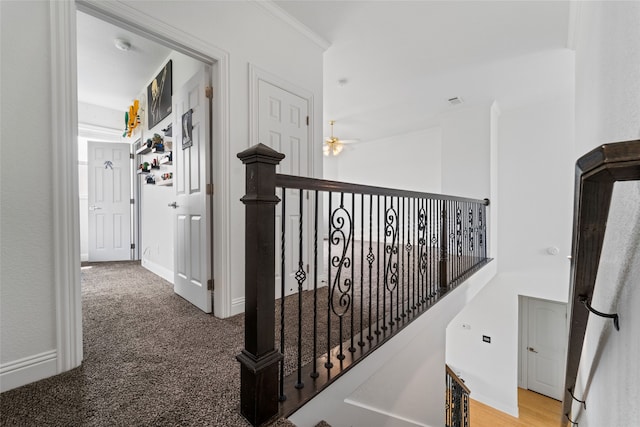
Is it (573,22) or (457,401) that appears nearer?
(573,22)

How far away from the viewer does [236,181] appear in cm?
217

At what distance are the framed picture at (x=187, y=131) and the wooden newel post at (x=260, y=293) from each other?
1627mm

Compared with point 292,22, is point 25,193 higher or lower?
lower

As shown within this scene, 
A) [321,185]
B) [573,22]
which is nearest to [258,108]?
[321,185]

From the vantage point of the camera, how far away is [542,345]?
215 inches

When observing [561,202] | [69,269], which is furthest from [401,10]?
[561,202]

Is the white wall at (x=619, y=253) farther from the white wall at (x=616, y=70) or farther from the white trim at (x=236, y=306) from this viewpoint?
the white trim at (x=236, y=306)

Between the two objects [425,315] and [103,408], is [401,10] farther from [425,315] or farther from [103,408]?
[103,408]

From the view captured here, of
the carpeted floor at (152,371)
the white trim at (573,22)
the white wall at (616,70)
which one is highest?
the white trim at (573,22)

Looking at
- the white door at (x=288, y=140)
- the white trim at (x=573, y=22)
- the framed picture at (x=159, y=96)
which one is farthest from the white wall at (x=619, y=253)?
the framed picture at (x=159, y=96)

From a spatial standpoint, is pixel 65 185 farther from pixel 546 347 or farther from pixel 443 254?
pixel 546 347

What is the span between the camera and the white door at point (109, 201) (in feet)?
15.1

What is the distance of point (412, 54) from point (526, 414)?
6142mm

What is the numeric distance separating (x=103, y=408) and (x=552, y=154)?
612cm
